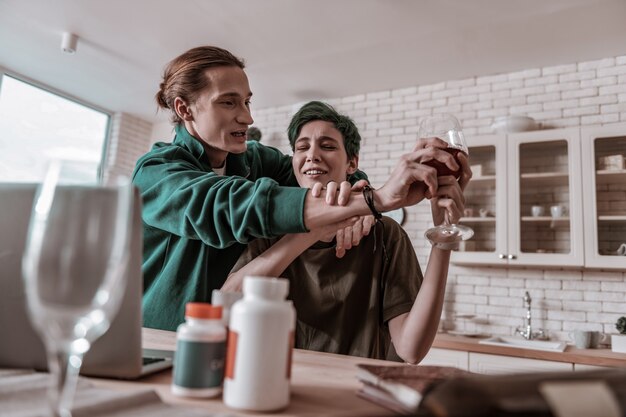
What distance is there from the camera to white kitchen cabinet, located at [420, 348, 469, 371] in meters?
3.16

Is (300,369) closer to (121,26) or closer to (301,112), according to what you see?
(301,112)

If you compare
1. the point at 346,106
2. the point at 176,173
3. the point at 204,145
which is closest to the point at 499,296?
the point at 346,106

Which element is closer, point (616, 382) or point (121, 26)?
point (616, 382)

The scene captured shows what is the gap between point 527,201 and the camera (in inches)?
141

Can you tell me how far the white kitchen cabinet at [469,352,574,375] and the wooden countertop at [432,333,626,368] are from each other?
0.03 meters

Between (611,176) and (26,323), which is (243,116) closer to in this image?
(26,323)

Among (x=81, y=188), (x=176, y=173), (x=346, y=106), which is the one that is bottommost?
(x=81, y=188)

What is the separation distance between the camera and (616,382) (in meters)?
0.43

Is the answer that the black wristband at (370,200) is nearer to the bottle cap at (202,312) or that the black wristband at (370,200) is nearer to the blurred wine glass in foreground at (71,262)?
the bottle cap at (202,312)

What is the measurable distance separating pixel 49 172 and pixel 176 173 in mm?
784

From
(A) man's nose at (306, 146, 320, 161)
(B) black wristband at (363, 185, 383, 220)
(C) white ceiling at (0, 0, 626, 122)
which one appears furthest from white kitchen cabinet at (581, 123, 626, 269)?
(B) black wristband at (363, 185, 383, 220)

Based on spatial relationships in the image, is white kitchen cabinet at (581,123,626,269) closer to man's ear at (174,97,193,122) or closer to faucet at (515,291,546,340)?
faucet at (515,291,546,340)

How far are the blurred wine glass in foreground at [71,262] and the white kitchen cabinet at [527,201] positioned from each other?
3.47 meters

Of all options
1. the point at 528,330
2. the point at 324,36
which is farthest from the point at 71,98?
the point at 528,330
